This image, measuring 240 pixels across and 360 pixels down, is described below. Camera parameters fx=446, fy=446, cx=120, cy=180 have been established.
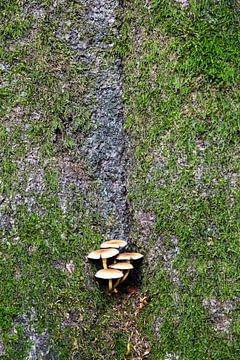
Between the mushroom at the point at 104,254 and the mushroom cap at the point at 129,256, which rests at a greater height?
the mushroom at the point at 104,254

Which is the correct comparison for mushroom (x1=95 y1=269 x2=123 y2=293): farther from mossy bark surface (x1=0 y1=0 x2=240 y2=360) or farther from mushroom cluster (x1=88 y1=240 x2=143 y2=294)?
mossy bark surface (x1=0 y1=0 x2=240 y2=360)

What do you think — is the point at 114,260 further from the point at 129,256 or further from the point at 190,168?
the point at 190,168

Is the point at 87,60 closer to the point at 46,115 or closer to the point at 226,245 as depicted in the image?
the point at 46,115

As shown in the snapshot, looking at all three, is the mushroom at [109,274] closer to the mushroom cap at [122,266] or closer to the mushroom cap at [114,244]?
the mushroom cap at [122,266]

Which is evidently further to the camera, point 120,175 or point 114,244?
point 120,175

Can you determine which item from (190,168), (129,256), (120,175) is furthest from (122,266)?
(190,168)

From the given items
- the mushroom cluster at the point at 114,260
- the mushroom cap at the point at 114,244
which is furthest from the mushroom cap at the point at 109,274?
the mushroom cap at the point at 114,244

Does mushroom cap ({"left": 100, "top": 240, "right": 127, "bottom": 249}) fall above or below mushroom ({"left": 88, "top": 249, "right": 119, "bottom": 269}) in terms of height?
above

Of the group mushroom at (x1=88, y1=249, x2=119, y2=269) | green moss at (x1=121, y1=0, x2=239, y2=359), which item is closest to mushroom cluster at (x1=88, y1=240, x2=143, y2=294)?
mushroom at (x1=88, y1=249, x2=119, y2=269)
